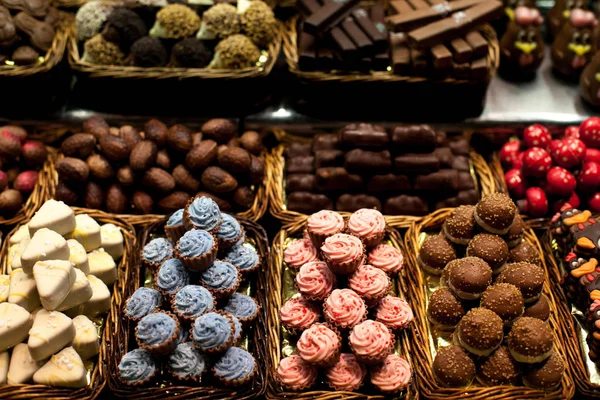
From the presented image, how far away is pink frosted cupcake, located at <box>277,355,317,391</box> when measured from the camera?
2.30m

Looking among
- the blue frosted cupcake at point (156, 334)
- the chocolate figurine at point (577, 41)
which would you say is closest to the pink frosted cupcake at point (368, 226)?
the blue frosted cupcake at point (156, 334)

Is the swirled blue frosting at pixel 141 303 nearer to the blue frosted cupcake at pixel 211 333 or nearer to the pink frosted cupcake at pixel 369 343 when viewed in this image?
the blue frosted cupcake at pixel 211 333

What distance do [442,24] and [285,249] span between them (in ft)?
4.52

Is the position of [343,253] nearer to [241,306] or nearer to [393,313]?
[393,313]

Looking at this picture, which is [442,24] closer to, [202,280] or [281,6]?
[281,6]

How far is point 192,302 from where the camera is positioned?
7.68 ft

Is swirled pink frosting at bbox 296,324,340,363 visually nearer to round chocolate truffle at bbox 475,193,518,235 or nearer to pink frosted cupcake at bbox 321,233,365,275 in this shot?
pink frosted cupcake at bbox 321,233,365,275

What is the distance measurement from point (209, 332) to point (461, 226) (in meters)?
1.09

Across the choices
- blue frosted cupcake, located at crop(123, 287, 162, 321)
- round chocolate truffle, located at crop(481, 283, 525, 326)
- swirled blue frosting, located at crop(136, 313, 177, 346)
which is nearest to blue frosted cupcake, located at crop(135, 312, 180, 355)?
swirled blue frosting, located at crop(136, 313, 177, 346)

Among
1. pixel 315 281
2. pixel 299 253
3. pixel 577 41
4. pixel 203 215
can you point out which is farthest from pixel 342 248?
pixel 577 41

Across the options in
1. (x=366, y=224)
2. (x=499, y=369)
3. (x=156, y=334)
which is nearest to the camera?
(x=156, y=334)

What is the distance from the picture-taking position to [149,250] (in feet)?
8.51

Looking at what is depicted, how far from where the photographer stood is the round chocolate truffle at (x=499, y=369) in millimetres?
2355

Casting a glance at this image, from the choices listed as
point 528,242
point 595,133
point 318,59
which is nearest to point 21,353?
point 318,59
